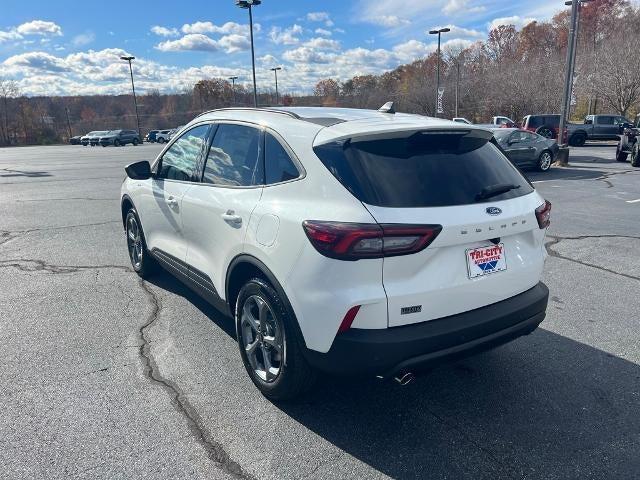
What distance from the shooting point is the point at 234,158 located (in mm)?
3434

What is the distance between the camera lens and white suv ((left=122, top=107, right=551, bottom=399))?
7.88 ft

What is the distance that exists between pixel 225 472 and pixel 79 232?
648 cm

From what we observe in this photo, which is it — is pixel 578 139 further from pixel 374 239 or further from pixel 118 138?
pixel 118 138

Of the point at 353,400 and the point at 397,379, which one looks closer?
the point at 397,379

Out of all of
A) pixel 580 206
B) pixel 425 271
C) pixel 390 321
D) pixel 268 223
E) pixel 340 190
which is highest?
pixel 340 190

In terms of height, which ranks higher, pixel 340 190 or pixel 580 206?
pixel 340 190

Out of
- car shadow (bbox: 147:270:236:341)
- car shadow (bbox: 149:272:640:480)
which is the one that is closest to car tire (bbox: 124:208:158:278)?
car shadow (bbox: 147:270:236:341)

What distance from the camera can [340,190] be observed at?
2516 mm

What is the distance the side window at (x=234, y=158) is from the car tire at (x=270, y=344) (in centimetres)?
73

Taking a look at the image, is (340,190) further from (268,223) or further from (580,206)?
(580,206)

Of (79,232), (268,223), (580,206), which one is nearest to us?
(268,223)

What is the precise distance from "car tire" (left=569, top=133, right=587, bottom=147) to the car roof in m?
28.8

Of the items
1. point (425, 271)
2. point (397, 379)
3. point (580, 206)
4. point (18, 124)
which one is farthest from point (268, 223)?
point (18, 124)

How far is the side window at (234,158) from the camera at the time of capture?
10.5 ft
